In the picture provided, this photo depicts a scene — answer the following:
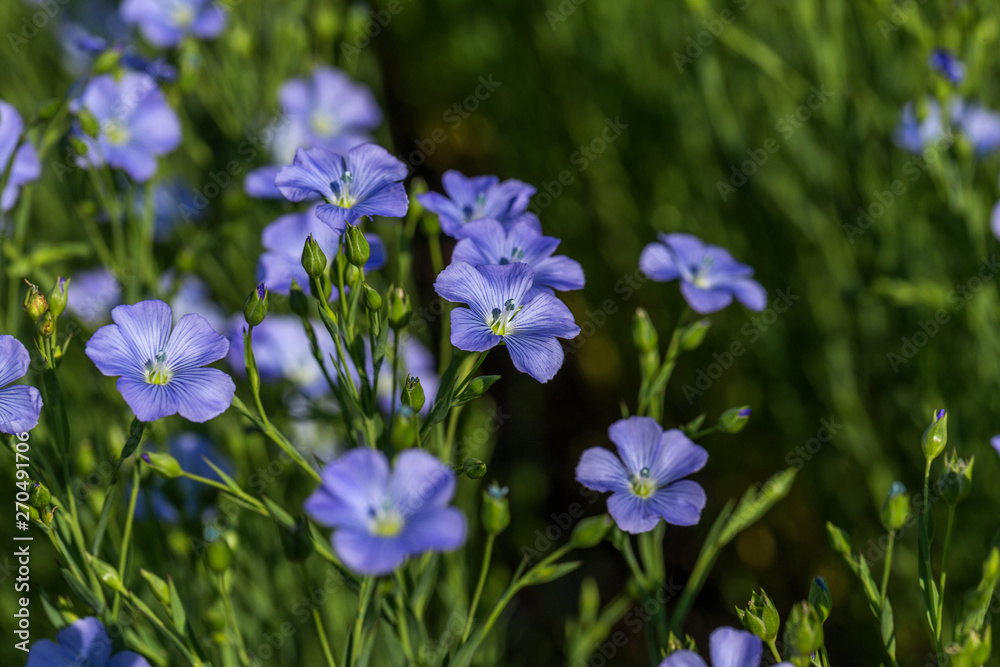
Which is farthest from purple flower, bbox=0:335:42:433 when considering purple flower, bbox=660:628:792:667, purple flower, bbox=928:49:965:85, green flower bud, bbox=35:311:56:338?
purple flower, bbox=928:49:965:85

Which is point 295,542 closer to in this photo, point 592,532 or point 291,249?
point 592,532

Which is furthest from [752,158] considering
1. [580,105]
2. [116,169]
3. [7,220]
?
[7,220]

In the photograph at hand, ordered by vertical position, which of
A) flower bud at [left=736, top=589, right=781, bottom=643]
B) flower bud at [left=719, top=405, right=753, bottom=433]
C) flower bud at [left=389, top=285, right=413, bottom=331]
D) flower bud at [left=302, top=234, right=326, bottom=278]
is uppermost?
flower bud at [left=302, top=234, right=326, bottom=278]

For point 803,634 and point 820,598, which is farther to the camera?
point 820,598

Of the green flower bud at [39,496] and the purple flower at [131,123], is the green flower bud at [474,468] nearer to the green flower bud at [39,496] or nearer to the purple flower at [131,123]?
the green flower bud at [39,496]

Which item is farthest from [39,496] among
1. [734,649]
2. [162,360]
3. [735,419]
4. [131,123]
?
[131,123]

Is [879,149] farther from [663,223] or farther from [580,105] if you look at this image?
[580,105]

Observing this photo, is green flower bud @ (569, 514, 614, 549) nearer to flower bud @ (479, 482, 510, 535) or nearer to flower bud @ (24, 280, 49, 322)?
flower bud @ (479, 482, 510, 535)
